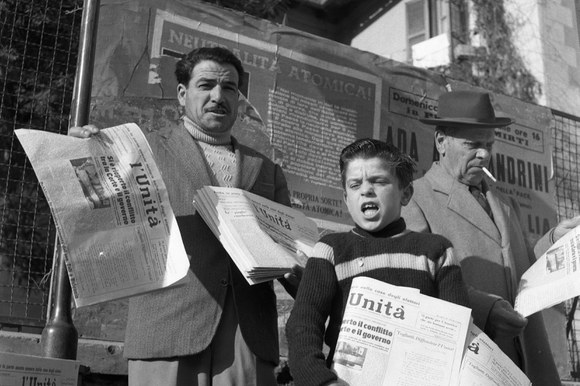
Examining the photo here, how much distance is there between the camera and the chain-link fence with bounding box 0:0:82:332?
13.0 ft

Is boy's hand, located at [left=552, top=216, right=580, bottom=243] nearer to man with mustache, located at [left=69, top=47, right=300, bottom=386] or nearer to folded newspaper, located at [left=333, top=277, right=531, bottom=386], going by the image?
folded newspaper, located at [left=333, top=277, right=531, bottom=386]

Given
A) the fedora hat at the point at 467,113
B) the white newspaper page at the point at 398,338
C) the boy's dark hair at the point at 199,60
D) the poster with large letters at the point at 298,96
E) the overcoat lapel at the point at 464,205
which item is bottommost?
the white newspaper page at the point at 398,338

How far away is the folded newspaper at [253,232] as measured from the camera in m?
2.38

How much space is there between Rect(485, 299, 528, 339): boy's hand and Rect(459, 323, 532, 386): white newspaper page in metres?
0.27

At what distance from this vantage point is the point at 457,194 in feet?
9.58

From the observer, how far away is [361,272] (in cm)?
221

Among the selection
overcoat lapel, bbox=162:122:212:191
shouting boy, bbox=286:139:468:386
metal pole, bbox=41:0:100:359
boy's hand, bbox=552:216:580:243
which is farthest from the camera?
metal pole, bbox=41:0:100:359

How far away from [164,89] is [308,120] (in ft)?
3.45

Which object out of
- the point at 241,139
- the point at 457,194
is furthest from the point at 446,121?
the point at 241,139

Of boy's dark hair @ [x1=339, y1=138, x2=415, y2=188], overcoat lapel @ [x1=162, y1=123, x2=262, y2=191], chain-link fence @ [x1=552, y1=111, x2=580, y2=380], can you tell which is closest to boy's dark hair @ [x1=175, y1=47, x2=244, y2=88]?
overcoat lapel @ [x1=162, y1=123, x2=262, y2=191]

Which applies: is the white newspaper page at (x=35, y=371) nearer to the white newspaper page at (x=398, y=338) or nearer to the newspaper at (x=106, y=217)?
the newspaper at (x=106, y=217)

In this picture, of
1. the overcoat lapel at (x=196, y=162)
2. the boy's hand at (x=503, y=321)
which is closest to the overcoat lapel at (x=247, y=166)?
the overcoat lapel at (x=196, y=162)

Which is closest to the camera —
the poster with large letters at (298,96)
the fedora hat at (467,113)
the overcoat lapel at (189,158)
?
the overcoat lapel at (189,158)

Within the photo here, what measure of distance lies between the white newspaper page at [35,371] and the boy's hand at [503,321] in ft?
4.77
